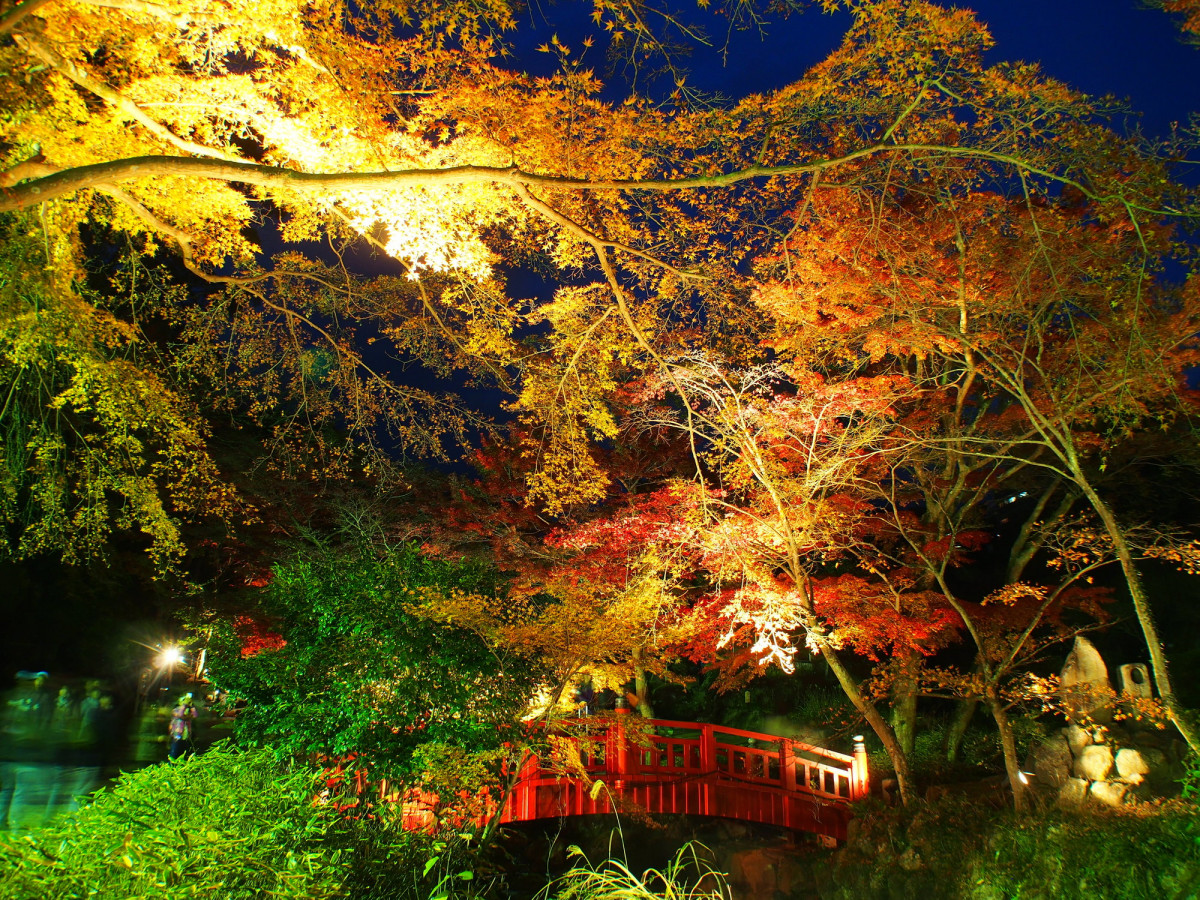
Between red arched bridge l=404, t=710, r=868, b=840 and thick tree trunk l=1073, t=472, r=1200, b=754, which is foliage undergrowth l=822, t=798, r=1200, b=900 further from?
red arched bridge l=404, t=710, r=868, b=840

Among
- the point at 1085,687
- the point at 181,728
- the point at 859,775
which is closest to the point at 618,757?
the point at 859,775

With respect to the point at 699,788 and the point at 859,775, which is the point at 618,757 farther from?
the point at 859,775

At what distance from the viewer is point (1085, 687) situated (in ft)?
22.3

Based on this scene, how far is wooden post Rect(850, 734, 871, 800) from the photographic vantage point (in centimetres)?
775

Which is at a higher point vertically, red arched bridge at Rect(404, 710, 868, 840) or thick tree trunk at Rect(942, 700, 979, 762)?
thick tree trunk at Rect(942, 700, 979, 762)

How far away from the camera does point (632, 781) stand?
26.5 feet

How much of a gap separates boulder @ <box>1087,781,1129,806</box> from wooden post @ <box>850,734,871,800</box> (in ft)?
7.37

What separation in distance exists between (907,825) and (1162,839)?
323 cm

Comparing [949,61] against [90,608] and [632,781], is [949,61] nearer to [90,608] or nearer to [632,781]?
[632,781]

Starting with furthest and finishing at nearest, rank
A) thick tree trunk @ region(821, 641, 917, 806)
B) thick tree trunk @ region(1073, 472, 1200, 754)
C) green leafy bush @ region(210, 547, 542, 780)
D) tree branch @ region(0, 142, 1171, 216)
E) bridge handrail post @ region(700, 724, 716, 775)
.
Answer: bridge handrail post @ region(700, 724, 716, 775) → thick tree trunk @ region(821, 641, 917, 806) → green leafy bush @ region(210, 547, 542, 780) → thick tree trunk @ region(1073, 472, 1200, 754) → tree branch @ region(0, 142, 1171, 216)

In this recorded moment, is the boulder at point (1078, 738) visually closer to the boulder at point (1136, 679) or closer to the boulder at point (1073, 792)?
the boulder at point (1073, 792)

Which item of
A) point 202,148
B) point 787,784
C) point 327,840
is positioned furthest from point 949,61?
point 787,784

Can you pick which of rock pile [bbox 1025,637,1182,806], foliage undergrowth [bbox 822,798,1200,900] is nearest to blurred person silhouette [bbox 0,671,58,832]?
foliage undergrowth [bbox 822,798,1200,900]

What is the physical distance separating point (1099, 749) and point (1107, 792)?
17.3 inches
